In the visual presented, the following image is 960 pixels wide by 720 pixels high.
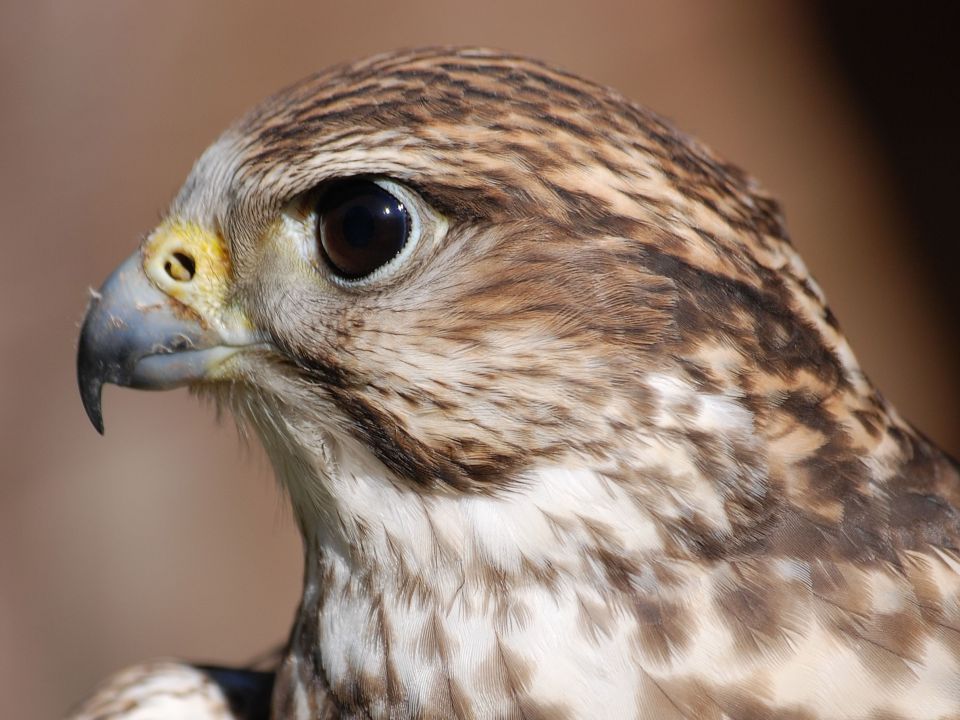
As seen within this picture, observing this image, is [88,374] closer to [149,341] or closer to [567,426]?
[149,341]

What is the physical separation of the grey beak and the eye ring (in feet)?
0.93

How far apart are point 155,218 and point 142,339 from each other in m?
3.16

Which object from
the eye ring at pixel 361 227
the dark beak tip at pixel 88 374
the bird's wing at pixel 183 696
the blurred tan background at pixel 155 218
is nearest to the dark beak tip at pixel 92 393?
the dark beak tip at pixel 88 374

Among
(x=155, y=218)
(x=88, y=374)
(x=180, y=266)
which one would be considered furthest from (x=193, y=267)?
(x=155, y=218)

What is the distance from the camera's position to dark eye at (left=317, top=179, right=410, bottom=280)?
1706 millimetres

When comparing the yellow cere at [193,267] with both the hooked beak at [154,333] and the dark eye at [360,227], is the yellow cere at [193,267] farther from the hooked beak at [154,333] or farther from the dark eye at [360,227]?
the dark eye at [360,227]

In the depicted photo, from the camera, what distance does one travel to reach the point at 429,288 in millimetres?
1728

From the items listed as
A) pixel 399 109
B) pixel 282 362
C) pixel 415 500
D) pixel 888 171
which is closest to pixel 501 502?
pixel 415 500

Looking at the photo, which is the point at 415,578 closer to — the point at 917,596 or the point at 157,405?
the point at 917,596

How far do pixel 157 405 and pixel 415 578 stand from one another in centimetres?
422

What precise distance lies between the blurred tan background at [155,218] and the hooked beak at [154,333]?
Result: 126 inches

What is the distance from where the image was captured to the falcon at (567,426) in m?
1.64

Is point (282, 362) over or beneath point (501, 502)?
over

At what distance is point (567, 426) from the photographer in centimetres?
166
